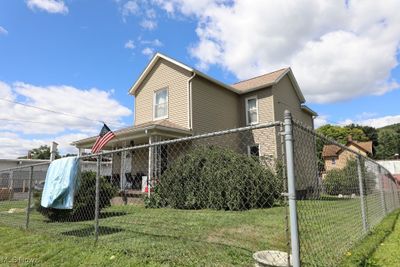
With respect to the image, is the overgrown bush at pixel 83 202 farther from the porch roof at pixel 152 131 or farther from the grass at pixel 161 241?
the porch roof at pixel 152 131

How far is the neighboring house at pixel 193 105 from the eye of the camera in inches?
569

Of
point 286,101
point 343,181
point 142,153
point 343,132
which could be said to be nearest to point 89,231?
point 343,181

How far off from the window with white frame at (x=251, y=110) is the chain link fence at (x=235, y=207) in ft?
16.8

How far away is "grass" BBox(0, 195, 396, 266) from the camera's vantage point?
4113mm

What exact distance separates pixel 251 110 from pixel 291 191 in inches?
582

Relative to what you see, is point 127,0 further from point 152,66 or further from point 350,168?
point 350,168

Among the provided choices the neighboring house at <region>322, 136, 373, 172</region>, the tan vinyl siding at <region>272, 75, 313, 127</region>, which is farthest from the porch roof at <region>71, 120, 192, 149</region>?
the neighboring house at <region>322, 136, 373, 172</region>

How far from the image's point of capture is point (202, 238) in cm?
540

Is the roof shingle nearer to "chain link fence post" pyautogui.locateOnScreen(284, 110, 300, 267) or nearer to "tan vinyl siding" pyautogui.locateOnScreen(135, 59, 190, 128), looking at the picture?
"tan vinyl siding" pyautogui.locateOnScreen(135, 59, 190, 128)

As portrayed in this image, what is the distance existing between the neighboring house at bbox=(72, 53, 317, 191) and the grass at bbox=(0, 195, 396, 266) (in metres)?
6.75

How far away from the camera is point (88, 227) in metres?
6.72

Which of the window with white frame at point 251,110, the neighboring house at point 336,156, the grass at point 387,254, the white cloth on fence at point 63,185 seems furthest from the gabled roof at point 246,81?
the grass at point 387,254

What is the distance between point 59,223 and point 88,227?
1.34 metres

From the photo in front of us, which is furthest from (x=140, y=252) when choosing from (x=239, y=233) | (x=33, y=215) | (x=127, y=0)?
(x=127, y=0)
